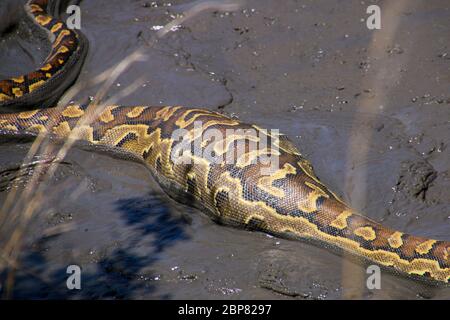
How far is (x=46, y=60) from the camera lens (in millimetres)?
11719

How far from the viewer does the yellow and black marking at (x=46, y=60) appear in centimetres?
1088

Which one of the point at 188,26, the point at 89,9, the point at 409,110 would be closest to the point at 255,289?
the point at 409,110

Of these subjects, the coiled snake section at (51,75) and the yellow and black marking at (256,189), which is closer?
the yellow and black marking at (256,189)

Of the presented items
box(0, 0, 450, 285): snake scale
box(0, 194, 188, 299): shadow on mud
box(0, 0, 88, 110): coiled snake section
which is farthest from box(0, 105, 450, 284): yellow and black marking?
box(0, 0, 88, 110): coiled snake section

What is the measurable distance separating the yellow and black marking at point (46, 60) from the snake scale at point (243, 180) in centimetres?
81

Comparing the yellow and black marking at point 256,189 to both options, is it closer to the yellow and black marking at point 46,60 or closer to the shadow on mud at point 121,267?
the shadow on mud at point 121,267

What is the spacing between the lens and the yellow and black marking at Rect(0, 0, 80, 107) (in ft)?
35.7

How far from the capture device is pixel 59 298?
676 centimetres

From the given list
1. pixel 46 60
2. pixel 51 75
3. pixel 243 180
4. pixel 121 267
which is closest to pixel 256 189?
pixel 243 180

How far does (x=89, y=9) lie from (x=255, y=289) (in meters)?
8.23

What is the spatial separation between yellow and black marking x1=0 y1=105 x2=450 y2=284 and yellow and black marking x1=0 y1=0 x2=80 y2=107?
1.55m

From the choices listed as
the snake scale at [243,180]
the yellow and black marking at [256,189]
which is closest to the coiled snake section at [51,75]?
the snake scale at [243,180]

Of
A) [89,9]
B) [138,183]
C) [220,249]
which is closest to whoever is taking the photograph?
[220,249]
